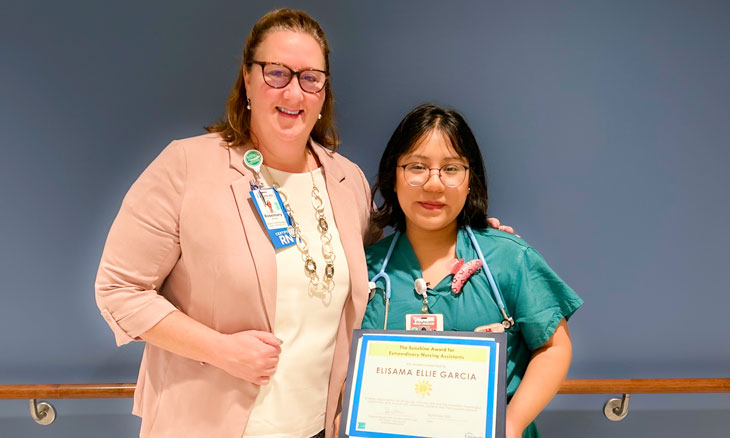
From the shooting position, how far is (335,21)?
1792 millimetres

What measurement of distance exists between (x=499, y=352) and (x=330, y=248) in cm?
50

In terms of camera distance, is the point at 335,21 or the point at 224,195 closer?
the point at 224,195

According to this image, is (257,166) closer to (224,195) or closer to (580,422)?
(224,195)

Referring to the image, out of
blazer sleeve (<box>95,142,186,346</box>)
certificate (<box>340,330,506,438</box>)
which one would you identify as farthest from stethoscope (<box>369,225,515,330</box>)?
blazer sleeve (<box>95,142,186,346</box>)

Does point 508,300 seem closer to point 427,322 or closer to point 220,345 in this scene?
point 427,322

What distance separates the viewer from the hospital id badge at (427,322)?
1.29 metres

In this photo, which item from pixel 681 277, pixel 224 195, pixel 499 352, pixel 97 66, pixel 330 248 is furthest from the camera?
pixel 681 277

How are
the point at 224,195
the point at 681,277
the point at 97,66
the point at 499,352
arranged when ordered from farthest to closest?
the point at 681,277
the point at 97,66
the point at 224,195
the point at 499,352

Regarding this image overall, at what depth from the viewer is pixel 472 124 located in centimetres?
185

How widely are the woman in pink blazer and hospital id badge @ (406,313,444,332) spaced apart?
15 centimetres

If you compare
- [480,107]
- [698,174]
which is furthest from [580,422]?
[480,107]

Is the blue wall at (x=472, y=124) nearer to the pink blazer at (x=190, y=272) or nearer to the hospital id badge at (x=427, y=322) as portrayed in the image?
the pink blazer at (x=190, y=272)

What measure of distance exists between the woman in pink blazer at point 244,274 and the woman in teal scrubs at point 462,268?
16cm

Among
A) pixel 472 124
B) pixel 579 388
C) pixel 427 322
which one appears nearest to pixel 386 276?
pixel 427 322
